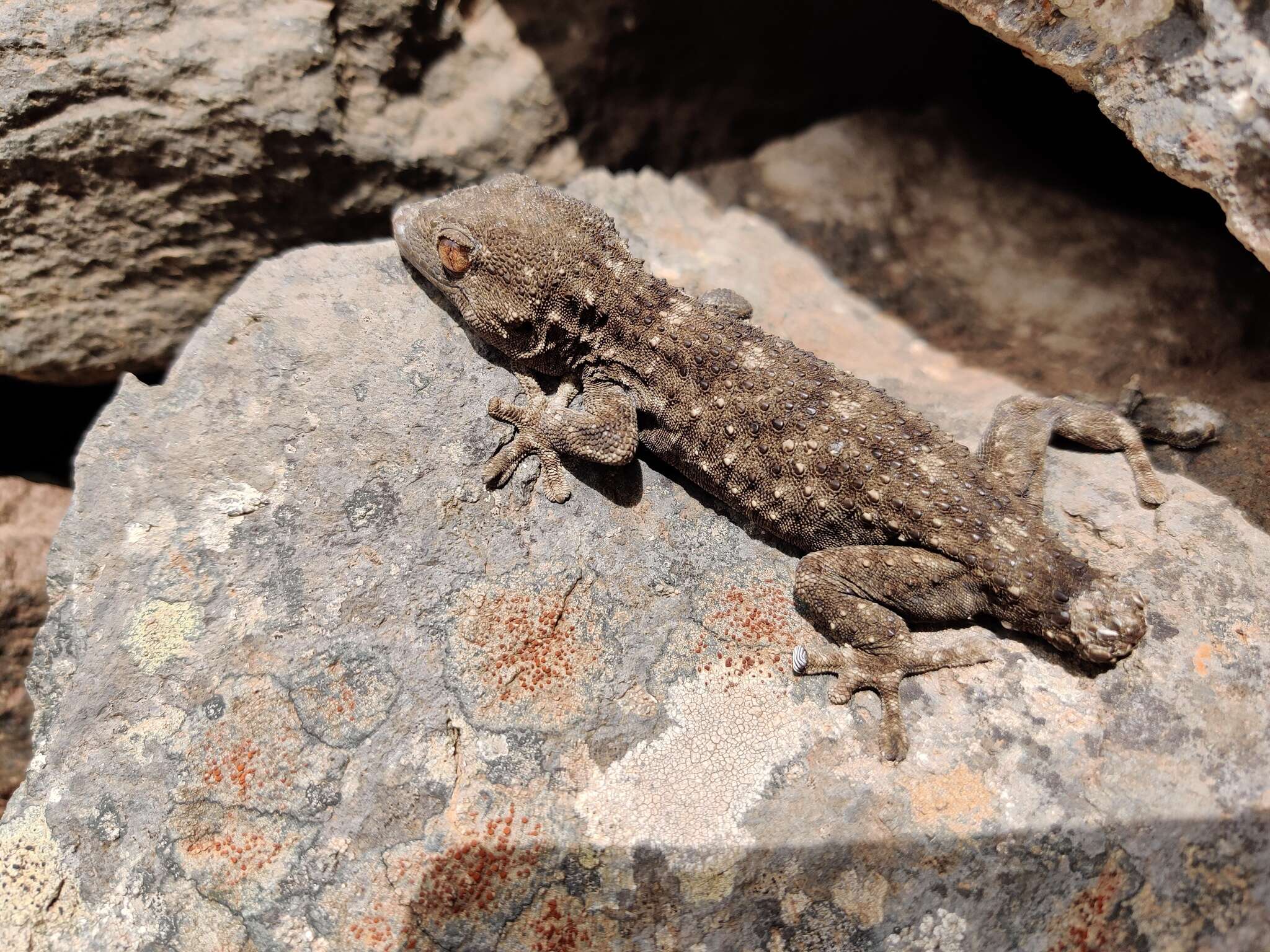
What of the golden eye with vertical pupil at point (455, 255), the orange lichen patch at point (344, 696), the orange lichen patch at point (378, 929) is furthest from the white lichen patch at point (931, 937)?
the golden eye with vertical pupil at point (455, 255)

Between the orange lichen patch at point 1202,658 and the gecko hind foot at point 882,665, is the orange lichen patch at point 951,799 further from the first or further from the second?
the orange lichen patch at point 1202,658

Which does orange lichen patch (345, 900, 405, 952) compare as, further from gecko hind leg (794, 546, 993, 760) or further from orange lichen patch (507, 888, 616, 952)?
gecko hind leg (794, 546, 993, 760)

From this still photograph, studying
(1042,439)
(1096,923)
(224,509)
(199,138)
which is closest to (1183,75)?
(1042,439)

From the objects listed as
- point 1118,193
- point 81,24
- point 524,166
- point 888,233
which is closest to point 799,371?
point 888,233

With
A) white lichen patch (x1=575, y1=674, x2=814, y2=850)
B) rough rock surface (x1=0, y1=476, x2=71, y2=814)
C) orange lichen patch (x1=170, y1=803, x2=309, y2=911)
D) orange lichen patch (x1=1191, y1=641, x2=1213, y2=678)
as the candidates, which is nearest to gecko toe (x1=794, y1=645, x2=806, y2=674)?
white lichen patch (x1=575, y1=674, x2=814, y2=850)

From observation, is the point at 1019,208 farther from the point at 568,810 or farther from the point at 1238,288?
the point at 568,810
